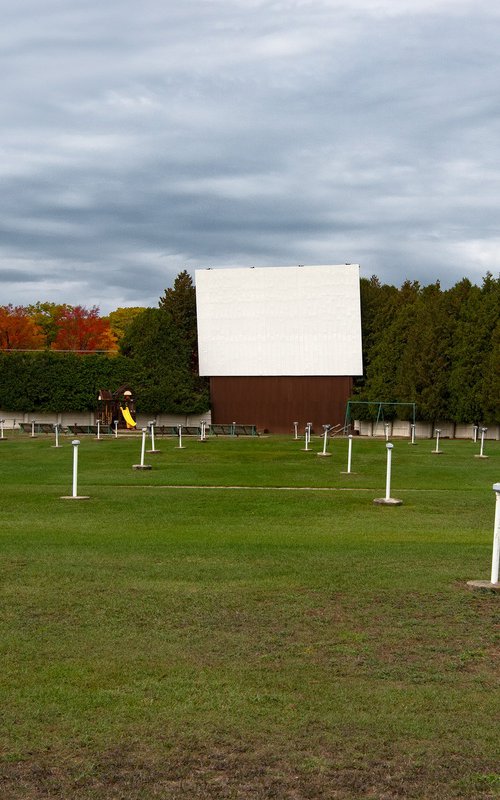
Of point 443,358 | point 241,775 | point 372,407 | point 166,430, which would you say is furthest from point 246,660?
point 372,407

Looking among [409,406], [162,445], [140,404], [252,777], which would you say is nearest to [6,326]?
[140,404]

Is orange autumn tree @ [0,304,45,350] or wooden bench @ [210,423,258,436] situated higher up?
orange autumn tree @ [0,304,45,350]

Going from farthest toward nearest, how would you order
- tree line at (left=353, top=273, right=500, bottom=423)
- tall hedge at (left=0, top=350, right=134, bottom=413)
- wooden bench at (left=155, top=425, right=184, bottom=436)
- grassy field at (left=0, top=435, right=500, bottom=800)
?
tall hedge at (left=0, top=350, right=134, bottom=413), tree line at (left=353, top=273, right=500, bottom=423), wooden bench at (left=155, top=425, right=184, bottom=436), grassy field at (left=0, top=435, right=500, bottom=800)

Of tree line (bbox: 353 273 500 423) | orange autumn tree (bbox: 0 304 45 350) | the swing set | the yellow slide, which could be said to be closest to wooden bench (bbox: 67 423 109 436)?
the yellow slide

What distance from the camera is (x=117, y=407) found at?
64875 mm

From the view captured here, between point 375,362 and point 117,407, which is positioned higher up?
point 375,362

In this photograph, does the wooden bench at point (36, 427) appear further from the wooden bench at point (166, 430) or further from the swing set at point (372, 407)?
the swing set at point (372, 407)

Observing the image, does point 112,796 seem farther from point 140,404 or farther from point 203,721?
point 140,404

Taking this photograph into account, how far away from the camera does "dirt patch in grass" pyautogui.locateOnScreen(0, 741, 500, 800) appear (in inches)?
196

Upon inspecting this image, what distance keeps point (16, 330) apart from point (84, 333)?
10.8 metres

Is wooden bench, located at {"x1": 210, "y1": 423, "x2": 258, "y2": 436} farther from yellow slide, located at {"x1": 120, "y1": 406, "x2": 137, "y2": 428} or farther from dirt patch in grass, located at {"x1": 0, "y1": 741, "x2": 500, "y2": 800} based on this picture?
dirt patch in grass, located at {"x1": 0, "y1": 741, "x2": 500, "y2": 800}

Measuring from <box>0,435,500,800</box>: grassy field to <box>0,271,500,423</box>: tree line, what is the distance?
4388cm

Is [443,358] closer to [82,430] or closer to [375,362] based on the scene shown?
[375,362]

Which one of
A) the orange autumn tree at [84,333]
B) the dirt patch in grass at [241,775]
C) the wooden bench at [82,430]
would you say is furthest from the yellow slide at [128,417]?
the dirt patch in grass at [241,775]
